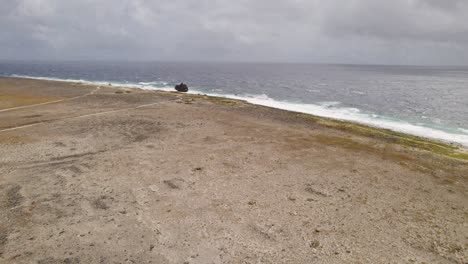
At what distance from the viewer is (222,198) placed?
1891cm

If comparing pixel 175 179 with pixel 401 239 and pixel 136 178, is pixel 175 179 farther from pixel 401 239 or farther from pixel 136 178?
pixel 401 239

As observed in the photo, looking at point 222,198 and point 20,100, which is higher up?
point 20,100

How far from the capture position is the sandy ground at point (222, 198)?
14.1 meters

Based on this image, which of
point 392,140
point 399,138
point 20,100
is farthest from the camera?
point 20,100

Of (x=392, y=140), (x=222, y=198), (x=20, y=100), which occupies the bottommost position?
(x=222, y=198)

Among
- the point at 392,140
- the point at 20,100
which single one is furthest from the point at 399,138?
the point at 20,100

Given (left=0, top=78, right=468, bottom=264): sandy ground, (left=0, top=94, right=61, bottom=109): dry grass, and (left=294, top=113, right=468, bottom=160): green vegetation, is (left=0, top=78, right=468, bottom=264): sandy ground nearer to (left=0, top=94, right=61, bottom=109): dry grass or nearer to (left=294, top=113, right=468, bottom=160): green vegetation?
(left=294, top=113, right=468, bottom=160): green vegetation

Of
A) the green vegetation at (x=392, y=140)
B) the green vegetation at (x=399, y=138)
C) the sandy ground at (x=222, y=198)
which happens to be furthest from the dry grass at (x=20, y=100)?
the green vegetation at (x=399, y=138)

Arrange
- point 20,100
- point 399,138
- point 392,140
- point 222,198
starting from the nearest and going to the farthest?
point 222,198, point 392,140, point 399,138, point 20,100

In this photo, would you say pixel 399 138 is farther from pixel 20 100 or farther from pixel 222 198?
pixel 20 100

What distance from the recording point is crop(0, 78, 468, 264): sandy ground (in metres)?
14.1

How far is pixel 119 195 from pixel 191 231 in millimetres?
6035

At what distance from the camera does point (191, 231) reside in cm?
1543

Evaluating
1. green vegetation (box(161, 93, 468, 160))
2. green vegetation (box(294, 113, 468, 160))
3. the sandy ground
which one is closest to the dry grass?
the sandy ground
